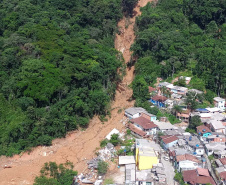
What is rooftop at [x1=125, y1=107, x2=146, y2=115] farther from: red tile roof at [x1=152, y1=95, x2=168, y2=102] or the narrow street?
the narrow street

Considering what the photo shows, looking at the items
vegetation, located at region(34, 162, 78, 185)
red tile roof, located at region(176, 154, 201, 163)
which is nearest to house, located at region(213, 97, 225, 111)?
red tile roof, located at region(176, 154, 201, 163)

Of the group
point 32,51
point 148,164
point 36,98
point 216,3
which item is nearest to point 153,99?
point 148,164

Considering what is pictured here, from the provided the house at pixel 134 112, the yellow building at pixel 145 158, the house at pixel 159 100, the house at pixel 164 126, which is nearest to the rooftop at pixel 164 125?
the house at pixel 164 126

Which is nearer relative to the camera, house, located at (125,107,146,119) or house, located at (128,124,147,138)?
house, located at (128,124,147,138)

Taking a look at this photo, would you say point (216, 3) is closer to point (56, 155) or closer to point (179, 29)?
point (179, 29)

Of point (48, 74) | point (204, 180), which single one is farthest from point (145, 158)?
point (48, 74)

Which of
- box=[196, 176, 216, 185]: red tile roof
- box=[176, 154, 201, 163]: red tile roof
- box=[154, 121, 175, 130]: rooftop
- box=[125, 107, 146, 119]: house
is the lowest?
box=[196, 176, 216, 185]: red tile roof
